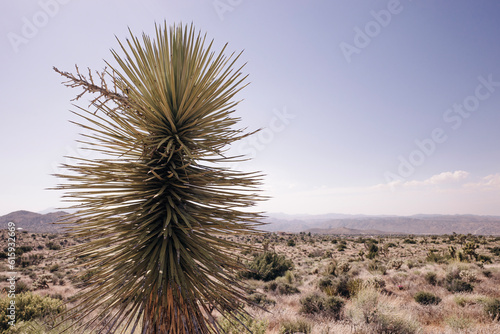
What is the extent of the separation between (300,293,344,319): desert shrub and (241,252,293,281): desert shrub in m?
5.43

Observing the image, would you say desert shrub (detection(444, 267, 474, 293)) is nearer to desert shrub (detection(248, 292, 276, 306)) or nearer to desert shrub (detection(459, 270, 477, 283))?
desert shrub (detection(459, 270, 477, 283))

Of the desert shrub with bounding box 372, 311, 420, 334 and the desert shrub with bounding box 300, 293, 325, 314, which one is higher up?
the desert shrub with bounding box 372, 311, 420, 334

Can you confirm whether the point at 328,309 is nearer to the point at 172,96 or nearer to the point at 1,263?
the point at 172,96

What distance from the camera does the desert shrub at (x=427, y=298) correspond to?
8359mm

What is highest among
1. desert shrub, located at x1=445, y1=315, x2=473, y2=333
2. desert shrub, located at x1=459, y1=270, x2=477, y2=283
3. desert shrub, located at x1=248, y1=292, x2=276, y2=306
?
desert shrub, located at x1=445, y1=315, x2=473, y2=333

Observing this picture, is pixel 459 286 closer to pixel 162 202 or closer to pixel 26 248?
pixel 162 202

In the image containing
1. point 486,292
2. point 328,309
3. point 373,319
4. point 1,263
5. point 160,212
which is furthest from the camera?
point 1,263

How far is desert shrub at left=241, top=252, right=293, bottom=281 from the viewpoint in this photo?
45.5 feet

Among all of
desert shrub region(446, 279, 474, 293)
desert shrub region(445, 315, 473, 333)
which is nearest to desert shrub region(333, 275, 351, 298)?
desert shrub region(445, 315, 473, 333)

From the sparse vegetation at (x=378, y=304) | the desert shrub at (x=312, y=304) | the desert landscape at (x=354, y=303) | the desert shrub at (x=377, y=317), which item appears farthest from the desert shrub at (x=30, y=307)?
the desert shrub at (x=377, y=317)

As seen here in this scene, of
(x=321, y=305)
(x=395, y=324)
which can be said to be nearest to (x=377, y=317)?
(x=395, y=324)

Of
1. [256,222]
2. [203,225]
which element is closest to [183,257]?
[203,225]

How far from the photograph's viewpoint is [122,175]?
2.04 meters

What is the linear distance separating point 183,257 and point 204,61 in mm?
1838
